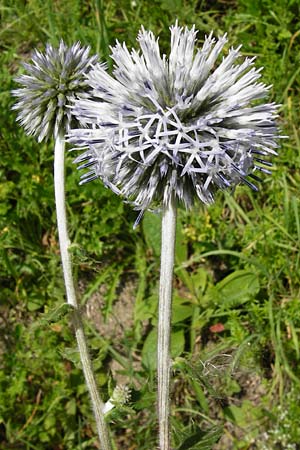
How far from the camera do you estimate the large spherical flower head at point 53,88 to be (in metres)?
2.41

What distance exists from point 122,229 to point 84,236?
0.25 m

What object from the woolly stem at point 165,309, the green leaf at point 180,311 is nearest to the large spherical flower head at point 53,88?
the woolly stem at point 165,309

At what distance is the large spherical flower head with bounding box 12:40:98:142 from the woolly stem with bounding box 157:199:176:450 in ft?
2.62

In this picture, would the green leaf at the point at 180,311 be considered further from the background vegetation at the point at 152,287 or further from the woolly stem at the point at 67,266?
the woolly stem at the point at 67,266

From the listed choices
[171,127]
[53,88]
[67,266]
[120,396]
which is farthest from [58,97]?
[120,396]

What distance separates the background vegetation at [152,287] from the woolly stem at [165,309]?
1.18 meters

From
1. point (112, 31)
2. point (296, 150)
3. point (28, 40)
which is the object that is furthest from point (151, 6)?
point (296, 150)

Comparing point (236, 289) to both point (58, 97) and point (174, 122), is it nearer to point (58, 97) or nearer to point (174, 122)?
point (58, 97)

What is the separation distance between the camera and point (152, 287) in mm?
3791

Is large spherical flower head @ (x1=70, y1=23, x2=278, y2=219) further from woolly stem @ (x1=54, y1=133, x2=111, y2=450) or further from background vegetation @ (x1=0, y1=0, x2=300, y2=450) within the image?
background vegetation @ (x1=0, y1=0, x2=300, y2=450)

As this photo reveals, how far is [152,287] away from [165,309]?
1905 mm

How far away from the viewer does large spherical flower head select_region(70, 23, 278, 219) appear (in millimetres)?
1786

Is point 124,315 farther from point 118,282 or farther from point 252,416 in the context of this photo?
point 252,416

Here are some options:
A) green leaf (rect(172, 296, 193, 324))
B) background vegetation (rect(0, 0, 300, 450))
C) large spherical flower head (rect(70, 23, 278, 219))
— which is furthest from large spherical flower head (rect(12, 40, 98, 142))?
green leaf (rect(172, 296, 193, 324))
